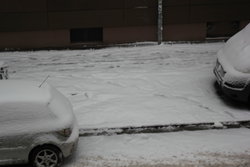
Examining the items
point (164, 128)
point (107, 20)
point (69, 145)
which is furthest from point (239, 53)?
point (107, 20)

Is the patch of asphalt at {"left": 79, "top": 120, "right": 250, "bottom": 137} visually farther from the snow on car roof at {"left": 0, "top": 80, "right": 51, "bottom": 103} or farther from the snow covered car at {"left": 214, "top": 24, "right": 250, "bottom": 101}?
the snow on car roof at {"left": 0, "top": 80, "right": 51, "bottom": 103}

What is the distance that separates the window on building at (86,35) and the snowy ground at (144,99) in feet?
3.02

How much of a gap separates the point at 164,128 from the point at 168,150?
2.99 ft

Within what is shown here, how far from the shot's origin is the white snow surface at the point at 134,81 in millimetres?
9805

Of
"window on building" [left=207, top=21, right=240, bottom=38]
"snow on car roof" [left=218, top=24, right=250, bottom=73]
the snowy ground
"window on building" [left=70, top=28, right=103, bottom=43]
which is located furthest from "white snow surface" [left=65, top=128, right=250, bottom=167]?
"window on building" [left=207, top=21, right=240, bottom=38]

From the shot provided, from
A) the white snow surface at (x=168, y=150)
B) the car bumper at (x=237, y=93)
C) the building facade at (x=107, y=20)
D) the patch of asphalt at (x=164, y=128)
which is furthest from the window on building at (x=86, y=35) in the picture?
the white snow surface at (x=168, y=150)

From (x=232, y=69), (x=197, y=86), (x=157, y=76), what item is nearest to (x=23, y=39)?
(x=157, y=76)

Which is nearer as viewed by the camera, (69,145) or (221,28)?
(69,145)

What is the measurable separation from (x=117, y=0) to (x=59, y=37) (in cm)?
244

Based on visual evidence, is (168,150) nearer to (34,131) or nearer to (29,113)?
(34,131)

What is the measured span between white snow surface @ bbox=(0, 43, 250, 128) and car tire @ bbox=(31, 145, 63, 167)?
1.79 metres

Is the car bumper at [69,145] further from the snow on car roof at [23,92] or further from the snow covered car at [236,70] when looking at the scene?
the snow covered car at [236,70]

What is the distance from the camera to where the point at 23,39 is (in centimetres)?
1561

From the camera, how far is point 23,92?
779 centimetres
